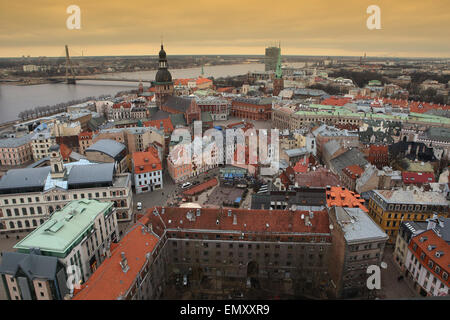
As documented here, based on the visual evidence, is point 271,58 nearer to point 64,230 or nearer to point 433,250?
point 433,250

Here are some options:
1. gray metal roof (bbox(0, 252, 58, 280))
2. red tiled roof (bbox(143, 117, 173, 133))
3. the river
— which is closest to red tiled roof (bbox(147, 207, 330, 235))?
gray metal roof (bbox(0, 252, 58, 280))

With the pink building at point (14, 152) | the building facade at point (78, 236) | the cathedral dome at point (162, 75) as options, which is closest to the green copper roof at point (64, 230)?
the building facade at point (78, 236)

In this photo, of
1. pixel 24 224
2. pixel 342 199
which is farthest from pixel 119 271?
pixel 342 199

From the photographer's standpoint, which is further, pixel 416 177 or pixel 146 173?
pixel 146 173

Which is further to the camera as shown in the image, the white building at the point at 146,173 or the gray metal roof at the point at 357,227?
Result: the white building at the point at 146,173

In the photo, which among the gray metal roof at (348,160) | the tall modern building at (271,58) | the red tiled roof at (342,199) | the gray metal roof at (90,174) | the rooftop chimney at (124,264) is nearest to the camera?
the rooftop chimney at (124,264)

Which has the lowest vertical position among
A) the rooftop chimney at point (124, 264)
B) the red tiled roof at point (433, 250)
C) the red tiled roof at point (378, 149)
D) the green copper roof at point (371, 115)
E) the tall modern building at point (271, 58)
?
the red tiled roof at point (433, 250)

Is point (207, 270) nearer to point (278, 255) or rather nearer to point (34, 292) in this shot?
point (278, 255)

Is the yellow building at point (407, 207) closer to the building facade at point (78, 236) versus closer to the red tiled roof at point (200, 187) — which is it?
the red tiled roof at point (200, 187)
